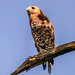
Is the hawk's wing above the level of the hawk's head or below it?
below

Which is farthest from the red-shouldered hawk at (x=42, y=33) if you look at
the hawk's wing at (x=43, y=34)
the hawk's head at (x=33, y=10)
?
the hawk's head at (x=33, y=10)

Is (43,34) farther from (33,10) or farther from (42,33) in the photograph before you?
(33,10)

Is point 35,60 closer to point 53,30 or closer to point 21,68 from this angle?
point 21,68

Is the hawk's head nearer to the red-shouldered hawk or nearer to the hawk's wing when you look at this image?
the red-shouldered hawk

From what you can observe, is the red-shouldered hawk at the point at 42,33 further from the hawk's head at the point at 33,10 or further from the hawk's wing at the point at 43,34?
the hawk's head at the point at 33,10

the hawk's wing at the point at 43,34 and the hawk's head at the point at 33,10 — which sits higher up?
the hawk's head at the point at 33,10

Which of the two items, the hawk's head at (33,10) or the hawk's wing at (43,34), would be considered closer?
the hawk's wing at (43,34)

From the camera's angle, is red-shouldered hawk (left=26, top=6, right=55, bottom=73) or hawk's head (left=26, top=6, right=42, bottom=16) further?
hawk's head (left=26, top=6, right=42, bottom=16)

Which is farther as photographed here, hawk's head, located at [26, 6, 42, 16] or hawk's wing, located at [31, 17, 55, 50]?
hawk's head, located at [26, 6, 42, 16]

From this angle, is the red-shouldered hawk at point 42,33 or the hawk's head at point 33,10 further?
the hawk's head at point 33,10

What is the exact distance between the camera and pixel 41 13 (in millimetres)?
9867

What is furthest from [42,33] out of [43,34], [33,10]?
[33,10]

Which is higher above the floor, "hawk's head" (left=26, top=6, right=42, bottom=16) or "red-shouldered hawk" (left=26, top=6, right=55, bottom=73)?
"hawk's head" (left=26, top=6, right=42, bottom=16)

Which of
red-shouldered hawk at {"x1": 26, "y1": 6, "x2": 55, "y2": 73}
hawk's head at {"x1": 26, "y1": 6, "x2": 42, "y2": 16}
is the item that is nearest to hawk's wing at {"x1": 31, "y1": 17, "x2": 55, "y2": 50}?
red-shouldered hawk at {"x1": 26, "y1": 6, "x2": 55, "y2": 73}
